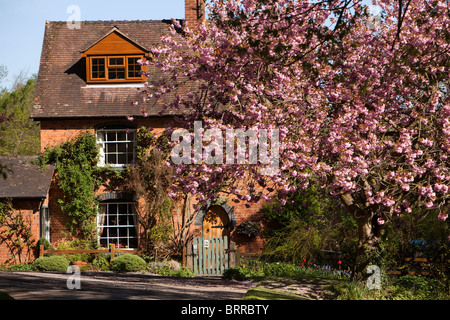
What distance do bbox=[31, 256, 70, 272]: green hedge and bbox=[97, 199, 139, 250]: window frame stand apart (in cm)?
335

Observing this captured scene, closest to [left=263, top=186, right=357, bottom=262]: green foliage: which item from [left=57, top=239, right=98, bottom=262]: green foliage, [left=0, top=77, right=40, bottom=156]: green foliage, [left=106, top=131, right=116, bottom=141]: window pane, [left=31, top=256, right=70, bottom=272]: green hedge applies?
[left=57, top=239, right=98, bottom=262]: green foliage

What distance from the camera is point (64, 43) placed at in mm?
25969

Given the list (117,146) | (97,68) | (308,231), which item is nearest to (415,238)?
(308,231)

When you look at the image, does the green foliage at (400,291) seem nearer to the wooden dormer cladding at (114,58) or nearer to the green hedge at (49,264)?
the green hedge at (49,264)

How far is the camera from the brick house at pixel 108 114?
2312 cm

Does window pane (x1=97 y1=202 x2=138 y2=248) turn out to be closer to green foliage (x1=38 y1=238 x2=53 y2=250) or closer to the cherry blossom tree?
green foliage (x1=38 y1=238 x2=53 y2=250)

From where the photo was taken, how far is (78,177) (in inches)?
894

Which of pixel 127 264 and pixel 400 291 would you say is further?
pixel 127 264

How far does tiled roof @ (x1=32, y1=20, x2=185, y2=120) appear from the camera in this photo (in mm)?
23500

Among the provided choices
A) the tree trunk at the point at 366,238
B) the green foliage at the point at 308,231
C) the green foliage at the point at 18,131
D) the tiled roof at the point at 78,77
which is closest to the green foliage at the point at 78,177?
the tiled roof at the point at 78,77

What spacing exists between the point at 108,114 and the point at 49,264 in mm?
6796

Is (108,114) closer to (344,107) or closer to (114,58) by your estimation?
(114,58)

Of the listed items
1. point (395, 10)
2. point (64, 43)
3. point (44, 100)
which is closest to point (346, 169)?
point (395, 10)

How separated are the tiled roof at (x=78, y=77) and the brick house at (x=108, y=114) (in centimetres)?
4
